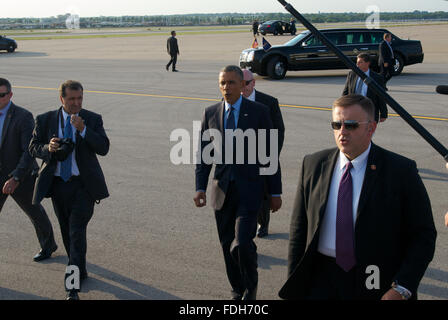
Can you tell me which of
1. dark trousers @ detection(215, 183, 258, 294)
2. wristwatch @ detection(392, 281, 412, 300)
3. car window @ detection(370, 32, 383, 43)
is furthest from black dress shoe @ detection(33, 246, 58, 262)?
car window @ detection(370, 32, 383, 43)

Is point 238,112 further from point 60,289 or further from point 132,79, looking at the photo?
point 132,79

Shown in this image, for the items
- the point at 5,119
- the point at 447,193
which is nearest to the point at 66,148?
the point at 5,119

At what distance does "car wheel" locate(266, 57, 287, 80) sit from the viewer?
22.7 m

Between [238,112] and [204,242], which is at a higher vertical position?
[238,112]

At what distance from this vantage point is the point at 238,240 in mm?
4898

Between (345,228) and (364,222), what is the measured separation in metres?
0.11

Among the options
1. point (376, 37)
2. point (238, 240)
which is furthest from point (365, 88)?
point (376, 37)

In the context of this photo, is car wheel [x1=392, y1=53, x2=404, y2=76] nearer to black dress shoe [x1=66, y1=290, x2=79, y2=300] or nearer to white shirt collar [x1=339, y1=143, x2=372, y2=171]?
black dress shoe [x1=66, y1=290, x2=79, y2=300]

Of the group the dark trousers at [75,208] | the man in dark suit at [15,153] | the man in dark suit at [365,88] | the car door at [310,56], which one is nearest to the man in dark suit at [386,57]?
the car door at [310,56]

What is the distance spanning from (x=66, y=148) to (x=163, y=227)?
2.22 meters

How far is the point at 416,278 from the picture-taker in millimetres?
3129

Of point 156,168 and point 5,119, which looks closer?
point 5,119

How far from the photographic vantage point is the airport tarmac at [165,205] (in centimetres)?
563
